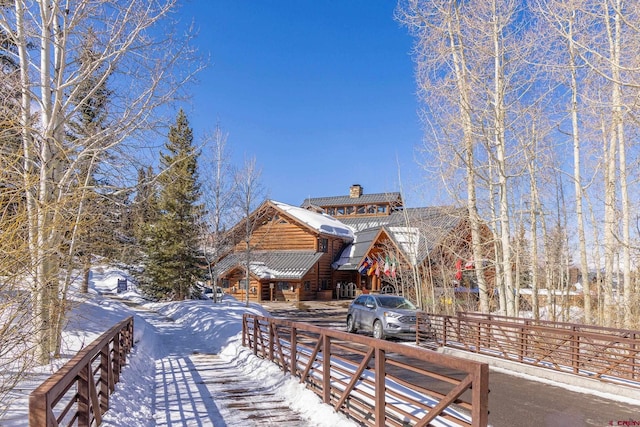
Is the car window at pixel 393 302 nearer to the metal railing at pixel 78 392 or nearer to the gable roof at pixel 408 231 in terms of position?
the gable roof at pixel 408 231

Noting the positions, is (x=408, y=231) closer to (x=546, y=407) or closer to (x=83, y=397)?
(x=546, y=407)

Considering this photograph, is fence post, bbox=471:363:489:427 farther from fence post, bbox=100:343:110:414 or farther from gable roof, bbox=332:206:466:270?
gable roof, bbox=332:206:466:270

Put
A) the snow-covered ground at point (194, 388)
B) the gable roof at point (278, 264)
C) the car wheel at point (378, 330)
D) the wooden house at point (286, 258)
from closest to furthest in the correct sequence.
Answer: the snow-covered ground at point (194, 388)
the car wheel at point (378, 330)
the gable roof at point (278, 264)
the wooden house at point (286, 258)

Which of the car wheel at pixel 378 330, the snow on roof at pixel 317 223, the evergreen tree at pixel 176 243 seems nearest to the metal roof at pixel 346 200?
the snow on roof at pixel 317 223

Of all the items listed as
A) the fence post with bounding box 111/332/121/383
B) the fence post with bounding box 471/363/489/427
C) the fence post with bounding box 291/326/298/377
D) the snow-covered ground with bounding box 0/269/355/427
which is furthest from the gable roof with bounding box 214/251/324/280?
the fence post with bounding box 471/363/489/427

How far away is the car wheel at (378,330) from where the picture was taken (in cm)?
1402

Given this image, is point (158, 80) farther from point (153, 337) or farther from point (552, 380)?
point (552, 380)

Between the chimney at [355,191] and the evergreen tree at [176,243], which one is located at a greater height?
the chimney at [355,191]

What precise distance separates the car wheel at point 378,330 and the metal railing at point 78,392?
→ 8.87 m

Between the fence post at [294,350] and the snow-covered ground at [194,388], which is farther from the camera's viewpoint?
the fence post at [294,350]

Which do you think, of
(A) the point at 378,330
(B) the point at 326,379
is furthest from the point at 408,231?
(B) the point at 326,379

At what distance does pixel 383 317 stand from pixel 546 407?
720 centimetres

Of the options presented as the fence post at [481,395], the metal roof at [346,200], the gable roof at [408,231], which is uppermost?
the metal roof at [346,200]

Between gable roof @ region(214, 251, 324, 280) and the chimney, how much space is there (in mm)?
13338
